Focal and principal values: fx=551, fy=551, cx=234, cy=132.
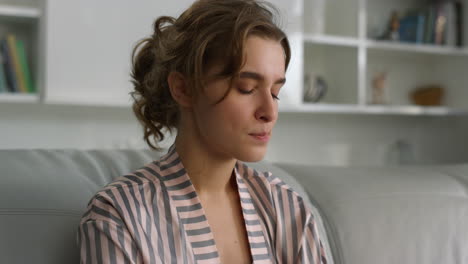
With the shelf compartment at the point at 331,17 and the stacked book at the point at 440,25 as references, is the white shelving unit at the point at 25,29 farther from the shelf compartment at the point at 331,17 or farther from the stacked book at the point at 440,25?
the stacked book at the point at 440,25

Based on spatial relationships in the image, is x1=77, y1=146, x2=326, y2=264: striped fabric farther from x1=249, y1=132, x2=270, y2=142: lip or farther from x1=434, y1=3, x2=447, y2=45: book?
x1=434, y1=3, x2=447, y2=45: book

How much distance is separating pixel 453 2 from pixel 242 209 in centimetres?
272

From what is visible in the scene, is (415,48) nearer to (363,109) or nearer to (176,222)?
(363,109)

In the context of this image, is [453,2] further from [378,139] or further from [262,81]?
[262,81]

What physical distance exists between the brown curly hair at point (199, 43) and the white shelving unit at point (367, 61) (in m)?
1.71

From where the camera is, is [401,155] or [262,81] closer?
[262,81]

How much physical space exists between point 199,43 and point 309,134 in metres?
2.39

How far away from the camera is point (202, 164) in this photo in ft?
3.31

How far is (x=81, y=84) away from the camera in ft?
7.62

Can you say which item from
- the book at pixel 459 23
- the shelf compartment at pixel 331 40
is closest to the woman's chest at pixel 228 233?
the shelf compartment at pixel 331 40

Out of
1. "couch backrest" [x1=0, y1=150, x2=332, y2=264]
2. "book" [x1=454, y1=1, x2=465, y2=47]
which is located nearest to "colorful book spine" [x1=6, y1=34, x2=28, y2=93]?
"couch backrest" [x1=0, y1=150, x2=332, y2=264]

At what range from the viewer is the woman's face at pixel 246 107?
36.4 inches

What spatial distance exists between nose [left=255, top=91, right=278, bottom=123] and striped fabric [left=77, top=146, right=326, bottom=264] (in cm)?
Result: 18

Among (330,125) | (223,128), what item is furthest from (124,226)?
(330,125)
